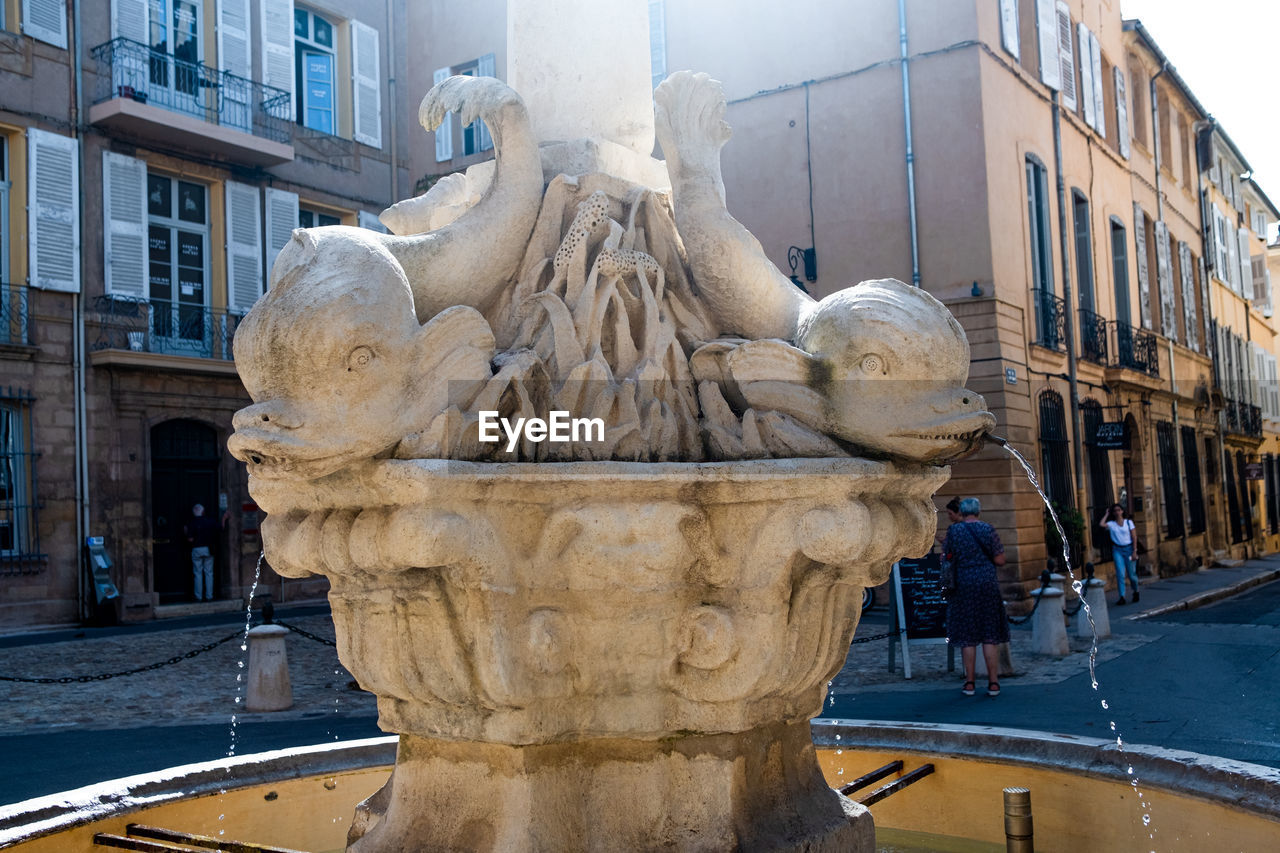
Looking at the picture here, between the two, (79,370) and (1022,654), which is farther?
(79,370)

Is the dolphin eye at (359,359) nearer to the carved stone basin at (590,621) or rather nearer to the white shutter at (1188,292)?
the carved stone basin at (590,621)

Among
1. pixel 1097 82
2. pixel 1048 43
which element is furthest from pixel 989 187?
pixel 1097 82

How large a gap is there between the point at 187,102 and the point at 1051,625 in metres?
14.2

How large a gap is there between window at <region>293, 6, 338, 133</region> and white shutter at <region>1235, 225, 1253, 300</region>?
24766 mm

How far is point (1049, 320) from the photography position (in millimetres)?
16984

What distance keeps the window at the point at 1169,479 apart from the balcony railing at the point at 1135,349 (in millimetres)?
1411

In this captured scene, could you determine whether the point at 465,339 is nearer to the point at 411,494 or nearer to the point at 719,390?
the point at 411,494

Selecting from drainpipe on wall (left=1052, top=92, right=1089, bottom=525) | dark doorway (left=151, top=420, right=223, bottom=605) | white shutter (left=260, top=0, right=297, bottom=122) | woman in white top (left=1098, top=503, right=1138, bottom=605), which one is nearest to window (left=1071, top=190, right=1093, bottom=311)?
drainpipe on wall (left=1052, top=92, right=1089, bottom=525)

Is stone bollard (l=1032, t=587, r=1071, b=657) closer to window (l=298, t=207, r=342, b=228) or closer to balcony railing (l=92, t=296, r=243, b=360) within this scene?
balcony railing (l=92, t=296, r=243, b=360)

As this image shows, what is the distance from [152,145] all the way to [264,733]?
1255 cm

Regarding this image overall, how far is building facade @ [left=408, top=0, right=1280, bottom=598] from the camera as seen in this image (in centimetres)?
1534

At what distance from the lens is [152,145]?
17094 mm

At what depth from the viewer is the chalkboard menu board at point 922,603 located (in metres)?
8.80

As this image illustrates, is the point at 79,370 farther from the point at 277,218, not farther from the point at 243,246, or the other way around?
the point at 277,218
